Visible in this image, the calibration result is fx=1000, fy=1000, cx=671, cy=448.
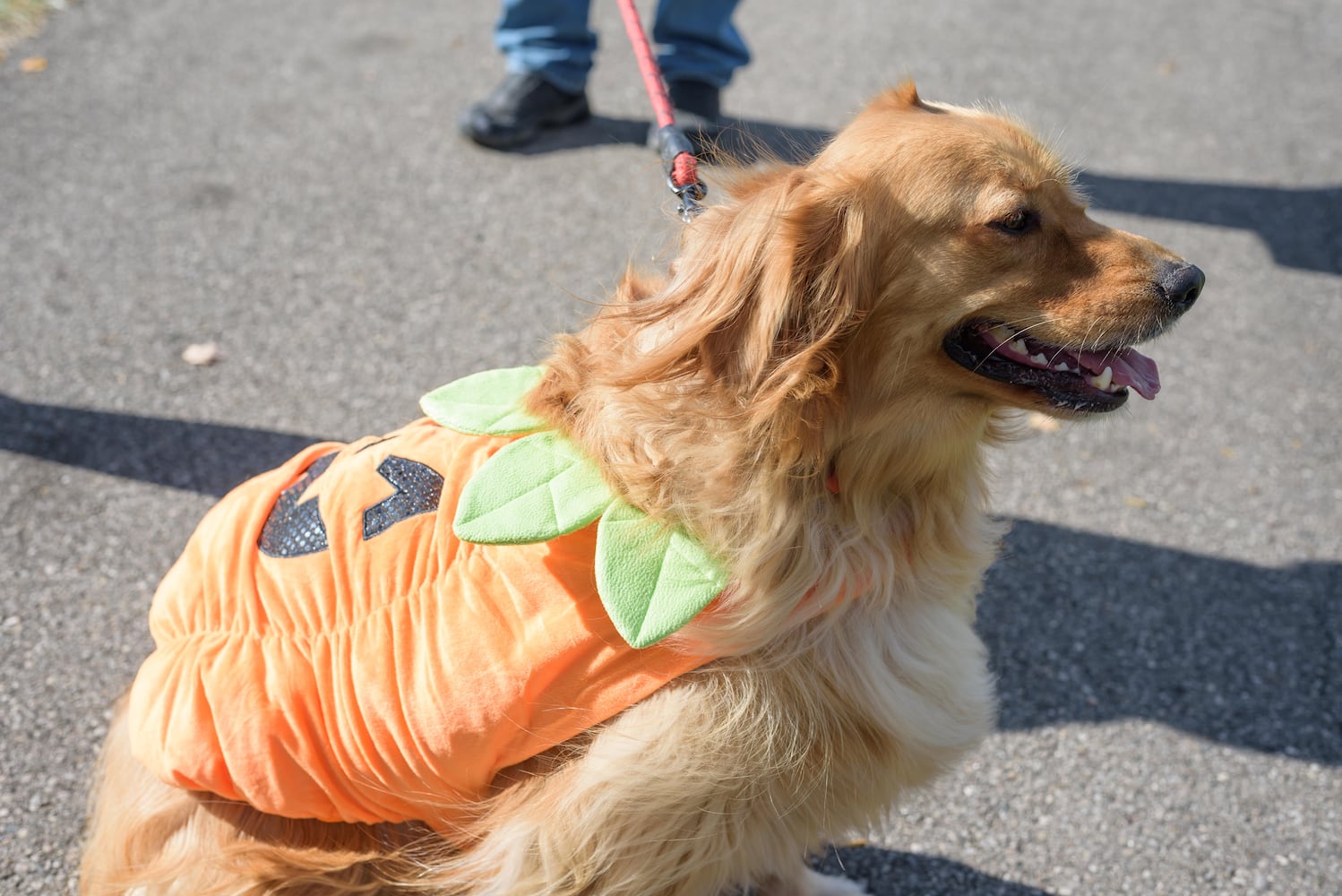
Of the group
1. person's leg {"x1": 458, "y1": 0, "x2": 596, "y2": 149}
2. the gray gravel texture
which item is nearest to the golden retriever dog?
the gray gravel texture

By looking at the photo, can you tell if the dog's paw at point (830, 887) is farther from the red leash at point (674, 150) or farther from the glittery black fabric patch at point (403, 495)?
the red leash at point (674, 150)

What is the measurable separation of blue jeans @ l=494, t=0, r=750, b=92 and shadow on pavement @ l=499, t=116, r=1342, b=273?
279mm

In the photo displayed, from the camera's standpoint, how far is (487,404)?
1.92 meters

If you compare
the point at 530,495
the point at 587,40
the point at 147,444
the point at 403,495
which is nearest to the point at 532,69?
the point at 587,40

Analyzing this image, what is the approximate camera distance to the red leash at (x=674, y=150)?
197 centimetres

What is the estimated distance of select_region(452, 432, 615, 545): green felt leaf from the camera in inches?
64.6

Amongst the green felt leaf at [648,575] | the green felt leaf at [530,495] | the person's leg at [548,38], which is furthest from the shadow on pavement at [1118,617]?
the person's leg at [548,38]

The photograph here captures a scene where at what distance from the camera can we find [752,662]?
177cm

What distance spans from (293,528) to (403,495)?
22cm

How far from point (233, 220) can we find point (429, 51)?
175cm

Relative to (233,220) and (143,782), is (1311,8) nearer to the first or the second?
(233,220)

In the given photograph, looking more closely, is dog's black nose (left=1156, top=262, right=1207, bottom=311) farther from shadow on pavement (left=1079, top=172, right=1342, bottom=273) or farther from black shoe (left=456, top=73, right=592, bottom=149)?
black shoe (left=456, top=73, right=592, bottom=149)

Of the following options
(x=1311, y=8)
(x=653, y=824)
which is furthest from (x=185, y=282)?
(x=1311, y=8)

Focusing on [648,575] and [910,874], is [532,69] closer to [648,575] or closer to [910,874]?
[648,575]
